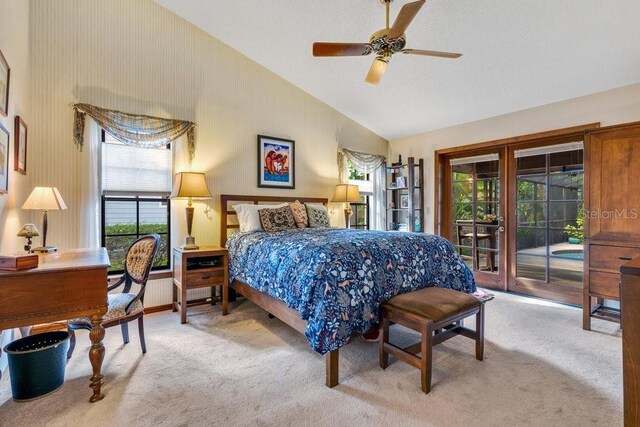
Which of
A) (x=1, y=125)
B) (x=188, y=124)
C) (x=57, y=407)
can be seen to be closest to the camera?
(x=57, y=407)

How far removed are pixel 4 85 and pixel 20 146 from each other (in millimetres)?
623

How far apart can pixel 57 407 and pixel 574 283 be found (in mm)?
5143

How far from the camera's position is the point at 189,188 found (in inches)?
138

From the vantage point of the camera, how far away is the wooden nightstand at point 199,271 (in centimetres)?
331

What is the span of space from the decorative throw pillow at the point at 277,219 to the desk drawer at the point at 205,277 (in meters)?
0.73

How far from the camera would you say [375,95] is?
4.51m

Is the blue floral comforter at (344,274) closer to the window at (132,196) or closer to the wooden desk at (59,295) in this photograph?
the wooden desk at (59,295)

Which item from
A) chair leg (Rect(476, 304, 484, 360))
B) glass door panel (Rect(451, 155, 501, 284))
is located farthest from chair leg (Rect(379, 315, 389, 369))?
glass door panel (Rect(451, 155, 501, 284))

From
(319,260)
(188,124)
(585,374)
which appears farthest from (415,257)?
(188,124)

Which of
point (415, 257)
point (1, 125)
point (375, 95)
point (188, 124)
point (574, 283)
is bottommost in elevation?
point (574, 283)

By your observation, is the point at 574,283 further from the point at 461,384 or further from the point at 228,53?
the point at 228,53

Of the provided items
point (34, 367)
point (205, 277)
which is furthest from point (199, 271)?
point (34, 367)

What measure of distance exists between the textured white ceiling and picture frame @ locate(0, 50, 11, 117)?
2.00 metres

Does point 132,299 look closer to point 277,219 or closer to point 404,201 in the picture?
point 277,219
